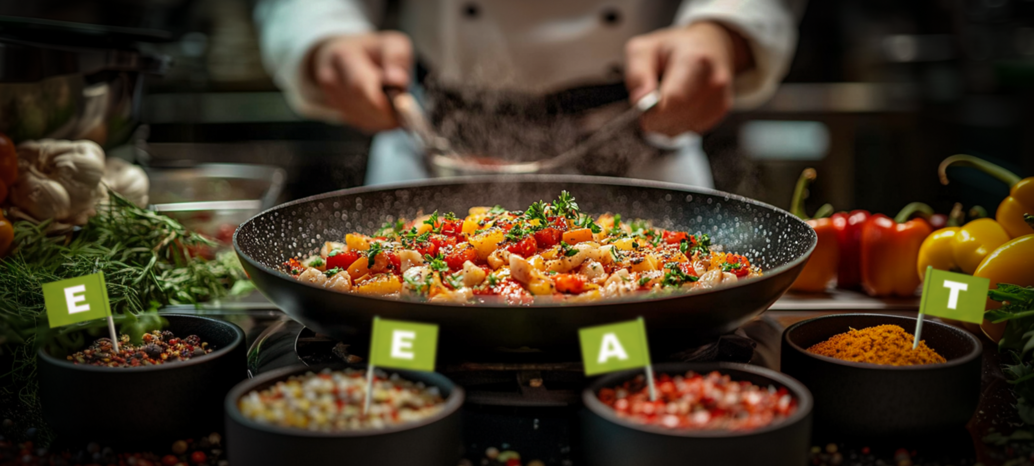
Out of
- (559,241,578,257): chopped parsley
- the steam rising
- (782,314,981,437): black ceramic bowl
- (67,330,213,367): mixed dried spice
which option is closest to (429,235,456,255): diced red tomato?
(559,241,578,257): chopped parsley

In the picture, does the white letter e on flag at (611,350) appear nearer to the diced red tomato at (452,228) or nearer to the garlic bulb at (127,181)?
the diced red tomato at (452,228)

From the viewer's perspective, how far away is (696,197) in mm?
1857

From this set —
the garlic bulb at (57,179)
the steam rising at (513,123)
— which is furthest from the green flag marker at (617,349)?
the steam rising at (513,123)

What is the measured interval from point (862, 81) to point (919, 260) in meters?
3.18

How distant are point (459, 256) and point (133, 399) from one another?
0.61 m

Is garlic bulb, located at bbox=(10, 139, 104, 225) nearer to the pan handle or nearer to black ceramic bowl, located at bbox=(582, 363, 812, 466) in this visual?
the pan handle

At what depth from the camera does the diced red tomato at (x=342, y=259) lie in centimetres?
159

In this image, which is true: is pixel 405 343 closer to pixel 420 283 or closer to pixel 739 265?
pixel 420 283

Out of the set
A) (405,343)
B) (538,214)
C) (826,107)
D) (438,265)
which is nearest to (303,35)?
(538,214)

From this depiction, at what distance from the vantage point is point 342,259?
1.60 meters

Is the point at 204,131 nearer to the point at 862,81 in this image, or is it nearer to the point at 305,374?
the point at 305,374

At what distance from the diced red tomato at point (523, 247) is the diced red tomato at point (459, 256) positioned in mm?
70

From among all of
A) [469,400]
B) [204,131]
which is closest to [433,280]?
[469,400]

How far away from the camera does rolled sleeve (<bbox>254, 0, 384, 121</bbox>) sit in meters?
2.65
